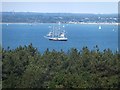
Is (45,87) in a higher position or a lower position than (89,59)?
lower

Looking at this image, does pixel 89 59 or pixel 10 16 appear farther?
pixel 10 16

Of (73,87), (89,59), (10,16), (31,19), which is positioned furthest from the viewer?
(31,19)

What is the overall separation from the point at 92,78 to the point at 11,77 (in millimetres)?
1852

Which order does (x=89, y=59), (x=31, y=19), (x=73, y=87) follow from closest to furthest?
(x=73, y=87) → (x=89, y=59) → (x=31, y=19)

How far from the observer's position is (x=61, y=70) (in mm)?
8188

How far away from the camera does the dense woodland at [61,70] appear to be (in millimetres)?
7521

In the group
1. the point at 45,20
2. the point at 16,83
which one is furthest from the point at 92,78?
the point at 45,20

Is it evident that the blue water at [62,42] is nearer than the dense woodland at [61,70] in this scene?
No

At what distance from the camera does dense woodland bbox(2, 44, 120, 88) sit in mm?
7521

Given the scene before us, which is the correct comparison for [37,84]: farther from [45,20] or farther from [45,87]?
[45,20]

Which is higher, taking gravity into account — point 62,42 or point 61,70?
point 61,70

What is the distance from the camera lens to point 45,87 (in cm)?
751

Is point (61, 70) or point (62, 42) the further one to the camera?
point (62, 42)

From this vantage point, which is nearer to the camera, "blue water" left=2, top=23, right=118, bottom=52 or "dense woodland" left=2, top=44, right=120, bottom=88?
"dense woodland" left=2, top=44, right=120, bottom=88
